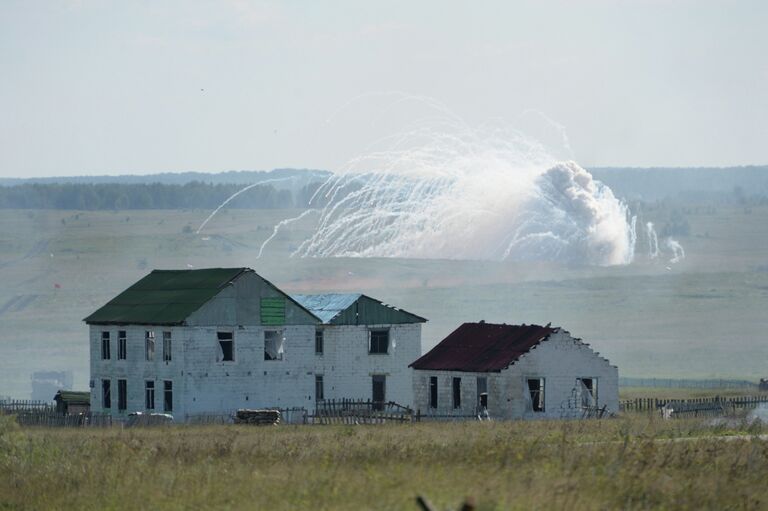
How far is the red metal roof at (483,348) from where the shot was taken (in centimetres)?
7012

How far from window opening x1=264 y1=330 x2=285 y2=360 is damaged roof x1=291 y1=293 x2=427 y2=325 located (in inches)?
128

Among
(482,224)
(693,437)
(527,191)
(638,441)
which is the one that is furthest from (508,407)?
(482,224)

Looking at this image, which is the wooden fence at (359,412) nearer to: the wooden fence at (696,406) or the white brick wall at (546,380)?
the white brick wall at (546,380)

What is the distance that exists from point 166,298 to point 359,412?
360 inches

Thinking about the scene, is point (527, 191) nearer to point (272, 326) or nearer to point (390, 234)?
point (390, 234)

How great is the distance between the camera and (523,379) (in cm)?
6938

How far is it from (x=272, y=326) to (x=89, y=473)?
1499 inches

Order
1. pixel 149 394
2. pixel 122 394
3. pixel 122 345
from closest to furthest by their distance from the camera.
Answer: pixel 149 394, pixel 122 394, pixel 122 345

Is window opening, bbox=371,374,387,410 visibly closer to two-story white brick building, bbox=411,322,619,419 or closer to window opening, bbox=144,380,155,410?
two-story white brick building, bbox=411,322,619,419

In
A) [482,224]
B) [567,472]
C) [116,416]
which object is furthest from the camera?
[482,224]

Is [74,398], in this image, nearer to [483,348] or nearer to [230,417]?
[230,417]

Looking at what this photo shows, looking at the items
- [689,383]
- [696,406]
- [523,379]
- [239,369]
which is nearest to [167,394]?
[239,369]

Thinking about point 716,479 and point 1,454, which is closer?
point 716,479

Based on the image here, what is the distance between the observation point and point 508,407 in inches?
2717
